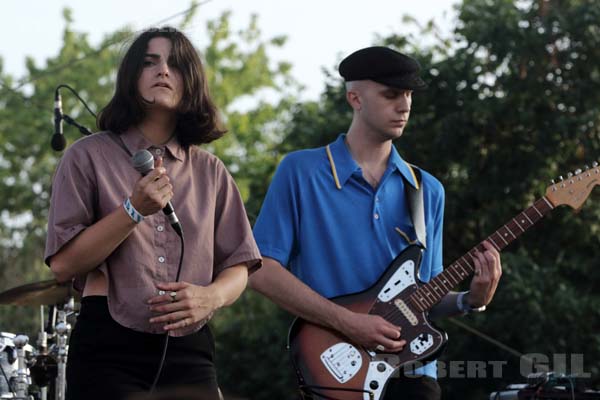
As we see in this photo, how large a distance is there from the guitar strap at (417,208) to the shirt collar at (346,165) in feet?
0.08

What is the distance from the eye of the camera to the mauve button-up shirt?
3338mm

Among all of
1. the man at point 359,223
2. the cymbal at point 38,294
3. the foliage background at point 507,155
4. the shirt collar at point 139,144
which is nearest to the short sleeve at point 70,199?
the shirt collar at point 139,144

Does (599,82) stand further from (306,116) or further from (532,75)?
(306,116)

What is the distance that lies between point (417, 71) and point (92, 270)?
1.92 m

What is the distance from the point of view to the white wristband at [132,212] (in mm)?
3205

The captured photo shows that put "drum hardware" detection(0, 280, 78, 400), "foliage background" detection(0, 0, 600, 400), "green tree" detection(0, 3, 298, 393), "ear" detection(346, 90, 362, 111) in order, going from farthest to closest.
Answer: "green tree" detection(0, 3, 298, 393) < "foliage background" detection(0, 0, 600, 400) < "drum hardware" detection(0, 280, 78, 400) < "ear" detection(346, 90, 362, 111)

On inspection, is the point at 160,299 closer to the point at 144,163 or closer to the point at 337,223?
the point at 144,163

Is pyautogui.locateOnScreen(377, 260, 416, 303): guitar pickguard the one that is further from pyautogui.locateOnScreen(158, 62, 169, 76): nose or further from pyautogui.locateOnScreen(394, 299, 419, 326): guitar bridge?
pyautogui.locateOnScreen(158, 62, 169, 76): nose

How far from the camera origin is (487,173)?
12.0 metres

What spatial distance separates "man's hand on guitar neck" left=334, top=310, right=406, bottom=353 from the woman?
2.54 ft

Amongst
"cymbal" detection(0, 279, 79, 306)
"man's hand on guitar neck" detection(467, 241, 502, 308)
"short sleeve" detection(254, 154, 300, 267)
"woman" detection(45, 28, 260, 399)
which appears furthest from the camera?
"cymbal" detection(0, 279, 79, 306)

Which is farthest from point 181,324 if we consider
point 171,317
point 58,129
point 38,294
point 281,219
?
point 38,294

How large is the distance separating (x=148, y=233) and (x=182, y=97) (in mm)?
497

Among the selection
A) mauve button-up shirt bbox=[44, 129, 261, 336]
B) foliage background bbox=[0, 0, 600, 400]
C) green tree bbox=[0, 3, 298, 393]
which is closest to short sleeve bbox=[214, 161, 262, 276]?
mauve button-up shirt bbox=[44, 129, 261, 336]
